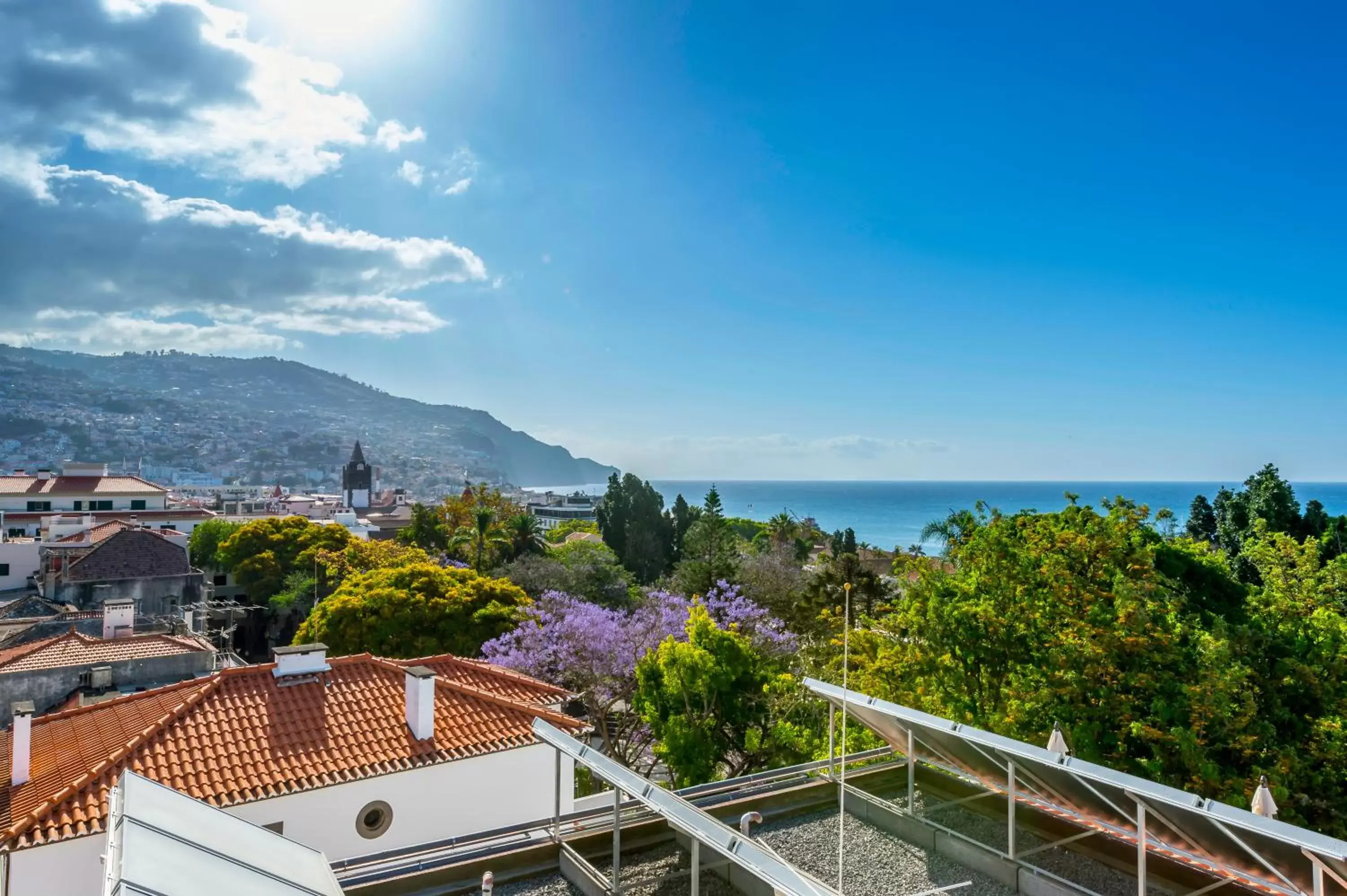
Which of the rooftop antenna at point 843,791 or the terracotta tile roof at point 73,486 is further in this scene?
the terracotta tile roof at point 73,486

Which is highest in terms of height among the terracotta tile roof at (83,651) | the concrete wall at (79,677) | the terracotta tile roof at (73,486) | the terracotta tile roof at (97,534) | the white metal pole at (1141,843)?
the terracotta tile roof at (73,486)

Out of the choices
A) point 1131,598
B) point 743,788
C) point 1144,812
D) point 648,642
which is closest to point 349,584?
point 648,642

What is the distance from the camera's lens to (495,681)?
50.2 ft

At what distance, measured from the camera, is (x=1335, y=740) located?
9891 mm

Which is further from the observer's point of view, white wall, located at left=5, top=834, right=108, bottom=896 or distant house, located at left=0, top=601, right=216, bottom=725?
distant house, located at left=0, top=601, right=216, bottom=725

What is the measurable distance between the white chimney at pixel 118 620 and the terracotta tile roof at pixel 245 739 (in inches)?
331

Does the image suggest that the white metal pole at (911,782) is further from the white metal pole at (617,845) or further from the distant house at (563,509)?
the distant house at (563,509)

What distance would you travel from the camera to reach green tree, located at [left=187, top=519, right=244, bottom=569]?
47500 millimetres

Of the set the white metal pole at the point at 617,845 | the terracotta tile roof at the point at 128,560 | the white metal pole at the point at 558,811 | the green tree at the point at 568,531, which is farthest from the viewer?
the green tree at the point at 568,531

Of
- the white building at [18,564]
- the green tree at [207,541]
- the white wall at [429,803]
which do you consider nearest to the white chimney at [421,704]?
the white wall at [429,803]

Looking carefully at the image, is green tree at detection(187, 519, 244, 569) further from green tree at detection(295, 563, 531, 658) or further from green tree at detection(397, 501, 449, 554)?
green tree at detection(295, 563, 531, 658)

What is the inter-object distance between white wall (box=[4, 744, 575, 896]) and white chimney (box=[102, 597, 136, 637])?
14174 millimetres

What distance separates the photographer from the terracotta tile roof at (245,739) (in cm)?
1015

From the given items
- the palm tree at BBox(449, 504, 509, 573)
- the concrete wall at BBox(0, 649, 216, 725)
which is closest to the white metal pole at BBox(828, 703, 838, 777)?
the concrete wall at BBox(0, 649, 216, 725)
